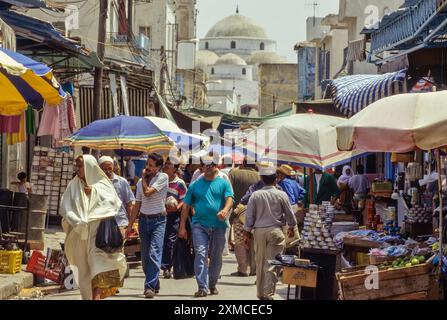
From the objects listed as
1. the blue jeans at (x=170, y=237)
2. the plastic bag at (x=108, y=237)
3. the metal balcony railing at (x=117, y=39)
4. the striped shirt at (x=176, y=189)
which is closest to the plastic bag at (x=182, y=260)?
the blue jeans at (x=170, y=237)

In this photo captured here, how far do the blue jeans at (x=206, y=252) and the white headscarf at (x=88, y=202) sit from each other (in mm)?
2413

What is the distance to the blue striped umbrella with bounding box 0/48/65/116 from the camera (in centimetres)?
1079

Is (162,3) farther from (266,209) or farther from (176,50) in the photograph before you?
(266,209)

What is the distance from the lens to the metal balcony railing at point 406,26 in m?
13.0

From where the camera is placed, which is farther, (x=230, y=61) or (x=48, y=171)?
(x=230, y=61)

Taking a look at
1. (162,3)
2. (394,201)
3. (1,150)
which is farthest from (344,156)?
(162,3)

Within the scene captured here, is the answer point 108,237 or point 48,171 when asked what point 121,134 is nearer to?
point 48,171

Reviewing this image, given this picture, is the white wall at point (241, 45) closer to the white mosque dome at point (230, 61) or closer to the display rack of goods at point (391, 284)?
the white mosque dome at point (230, 61)

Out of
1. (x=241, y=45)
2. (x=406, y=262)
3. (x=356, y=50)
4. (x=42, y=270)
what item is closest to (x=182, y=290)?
(x=42, y=270)

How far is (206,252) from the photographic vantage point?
41.2ft

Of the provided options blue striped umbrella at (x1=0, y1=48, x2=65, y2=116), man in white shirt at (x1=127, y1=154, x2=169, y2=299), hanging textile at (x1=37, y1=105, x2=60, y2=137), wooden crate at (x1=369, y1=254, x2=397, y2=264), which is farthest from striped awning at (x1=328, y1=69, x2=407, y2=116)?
hanging textile at (x1=37, y1=105, x2=60, y2=137)

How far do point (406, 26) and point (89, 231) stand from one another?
7.00 metres

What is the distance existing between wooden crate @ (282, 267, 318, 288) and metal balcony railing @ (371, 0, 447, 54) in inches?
136
